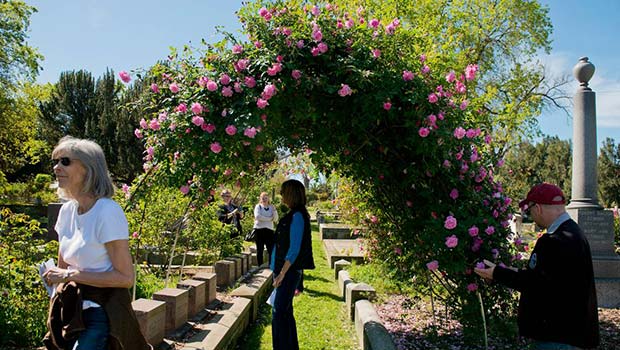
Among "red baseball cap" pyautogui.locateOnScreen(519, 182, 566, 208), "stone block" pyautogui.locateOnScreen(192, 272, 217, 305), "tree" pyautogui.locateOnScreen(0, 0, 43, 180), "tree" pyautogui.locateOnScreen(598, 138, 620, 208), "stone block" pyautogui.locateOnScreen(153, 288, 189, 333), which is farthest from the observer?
"tree" pyautogui.locateOnScreen(598, 138, 620, 208)

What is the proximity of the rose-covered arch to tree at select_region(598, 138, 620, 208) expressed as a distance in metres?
36.0

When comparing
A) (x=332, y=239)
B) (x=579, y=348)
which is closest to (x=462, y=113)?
(x=579, y=348)

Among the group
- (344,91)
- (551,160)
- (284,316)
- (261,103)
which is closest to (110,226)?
(261,103)

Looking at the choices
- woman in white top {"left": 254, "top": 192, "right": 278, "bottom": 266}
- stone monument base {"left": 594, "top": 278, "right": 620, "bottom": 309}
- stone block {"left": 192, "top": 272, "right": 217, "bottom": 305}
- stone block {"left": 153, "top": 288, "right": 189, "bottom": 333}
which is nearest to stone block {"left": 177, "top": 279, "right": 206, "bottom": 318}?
stone block {"left": 192, "top": 272, "right": 217, "bottom": 305}

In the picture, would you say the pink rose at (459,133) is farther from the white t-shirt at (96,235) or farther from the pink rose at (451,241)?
the white t-shirt at (96,235)

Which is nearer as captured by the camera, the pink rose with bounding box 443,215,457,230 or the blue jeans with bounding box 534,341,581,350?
the blue jeans with bounding box 534,341,581,350

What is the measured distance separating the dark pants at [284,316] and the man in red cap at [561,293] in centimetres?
213

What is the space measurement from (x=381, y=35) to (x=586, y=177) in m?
5.93

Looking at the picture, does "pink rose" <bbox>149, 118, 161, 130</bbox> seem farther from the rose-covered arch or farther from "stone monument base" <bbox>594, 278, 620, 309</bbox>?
"stone monument base" <bbox>594, 278, 620, 309</bbox>

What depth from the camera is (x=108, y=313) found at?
218 centimetres

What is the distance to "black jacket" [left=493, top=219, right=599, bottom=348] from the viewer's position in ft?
7.86

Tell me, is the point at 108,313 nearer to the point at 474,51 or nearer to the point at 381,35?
the point at 381,35

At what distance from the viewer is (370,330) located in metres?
4.50

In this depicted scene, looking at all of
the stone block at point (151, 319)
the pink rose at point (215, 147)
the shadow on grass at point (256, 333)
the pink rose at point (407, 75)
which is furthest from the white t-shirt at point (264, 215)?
the pink rose at point (407, 75)
